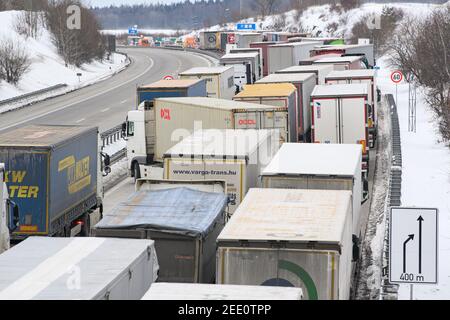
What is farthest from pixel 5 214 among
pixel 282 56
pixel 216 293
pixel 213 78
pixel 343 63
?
pixel 282 56

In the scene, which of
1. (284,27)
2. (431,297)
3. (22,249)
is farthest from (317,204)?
(284,27)

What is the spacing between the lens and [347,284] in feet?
43.7

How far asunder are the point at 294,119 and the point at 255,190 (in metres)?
14.2

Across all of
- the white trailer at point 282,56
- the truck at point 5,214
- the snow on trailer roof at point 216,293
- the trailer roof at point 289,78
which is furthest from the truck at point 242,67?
the snow on trailer roof at point 216,293

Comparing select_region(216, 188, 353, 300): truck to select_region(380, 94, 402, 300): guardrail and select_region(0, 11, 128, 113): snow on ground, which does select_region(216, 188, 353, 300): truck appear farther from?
select_region(0, 11, 128, 113): snow on ground

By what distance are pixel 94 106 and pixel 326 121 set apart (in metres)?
29.6

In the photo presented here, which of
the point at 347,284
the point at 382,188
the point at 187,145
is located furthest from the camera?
the point at 382,188

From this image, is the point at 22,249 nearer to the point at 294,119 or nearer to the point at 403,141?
the point at 294,119

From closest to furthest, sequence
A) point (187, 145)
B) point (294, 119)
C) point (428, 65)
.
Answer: point (187, 145) < point (294, 119) < point (428, 65)

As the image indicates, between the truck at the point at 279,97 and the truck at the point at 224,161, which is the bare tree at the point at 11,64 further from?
the truck at the point at 224,161

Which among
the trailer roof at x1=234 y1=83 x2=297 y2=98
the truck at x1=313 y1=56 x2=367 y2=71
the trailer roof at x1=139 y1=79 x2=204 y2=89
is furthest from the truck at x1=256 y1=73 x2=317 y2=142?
the truck at x1=313 y1=56 x2=367 y2=71

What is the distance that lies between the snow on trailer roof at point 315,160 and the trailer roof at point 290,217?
2.07m

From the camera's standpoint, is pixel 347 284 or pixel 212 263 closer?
pixel 347 284

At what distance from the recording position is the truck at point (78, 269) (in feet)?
32.2
